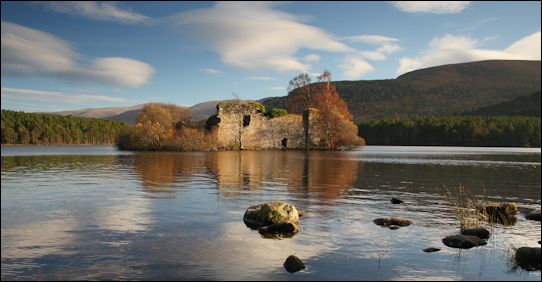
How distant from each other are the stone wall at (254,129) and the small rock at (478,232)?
6469 centimetres

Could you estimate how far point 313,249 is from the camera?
41.6 feet

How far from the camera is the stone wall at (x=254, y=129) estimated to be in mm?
79250

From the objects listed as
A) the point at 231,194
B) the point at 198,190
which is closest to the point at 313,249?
the point at 231,194

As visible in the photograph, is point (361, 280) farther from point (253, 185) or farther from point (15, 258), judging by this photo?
point (253, 185)

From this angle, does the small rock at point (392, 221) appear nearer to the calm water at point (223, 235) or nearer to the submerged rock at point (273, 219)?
the calm water at point (223, 235)

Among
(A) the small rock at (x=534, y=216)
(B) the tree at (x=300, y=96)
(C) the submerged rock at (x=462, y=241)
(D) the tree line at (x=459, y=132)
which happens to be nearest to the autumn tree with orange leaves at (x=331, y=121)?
(B) the tree at (x=300, y=96)

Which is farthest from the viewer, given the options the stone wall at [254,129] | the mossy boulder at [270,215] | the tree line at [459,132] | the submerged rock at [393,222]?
the tree line at [459,132]

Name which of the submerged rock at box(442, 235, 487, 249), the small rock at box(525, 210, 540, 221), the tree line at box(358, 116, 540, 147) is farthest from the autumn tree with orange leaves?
the submerged rock at box(442, 235, 487, 249)

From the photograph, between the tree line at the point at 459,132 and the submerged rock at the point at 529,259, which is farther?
the tree line at the point at 459,132

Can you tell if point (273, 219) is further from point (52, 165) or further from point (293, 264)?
point (52, 165)

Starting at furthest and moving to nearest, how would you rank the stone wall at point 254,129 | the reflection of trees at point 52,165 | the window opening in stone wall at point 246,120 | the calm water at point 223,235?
the window opening in stone wall at point 246,120 < the stone wall at point 254,129 < the reflection of trees at point 52,165 < the calm water at point 223,235

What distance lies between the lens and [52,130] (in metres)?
152

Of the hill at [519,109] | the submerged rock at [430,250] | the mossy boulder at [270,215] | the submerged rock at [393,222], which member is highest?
the hill at [519,109]

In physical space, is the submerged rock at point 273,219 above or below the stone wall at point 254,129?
below
